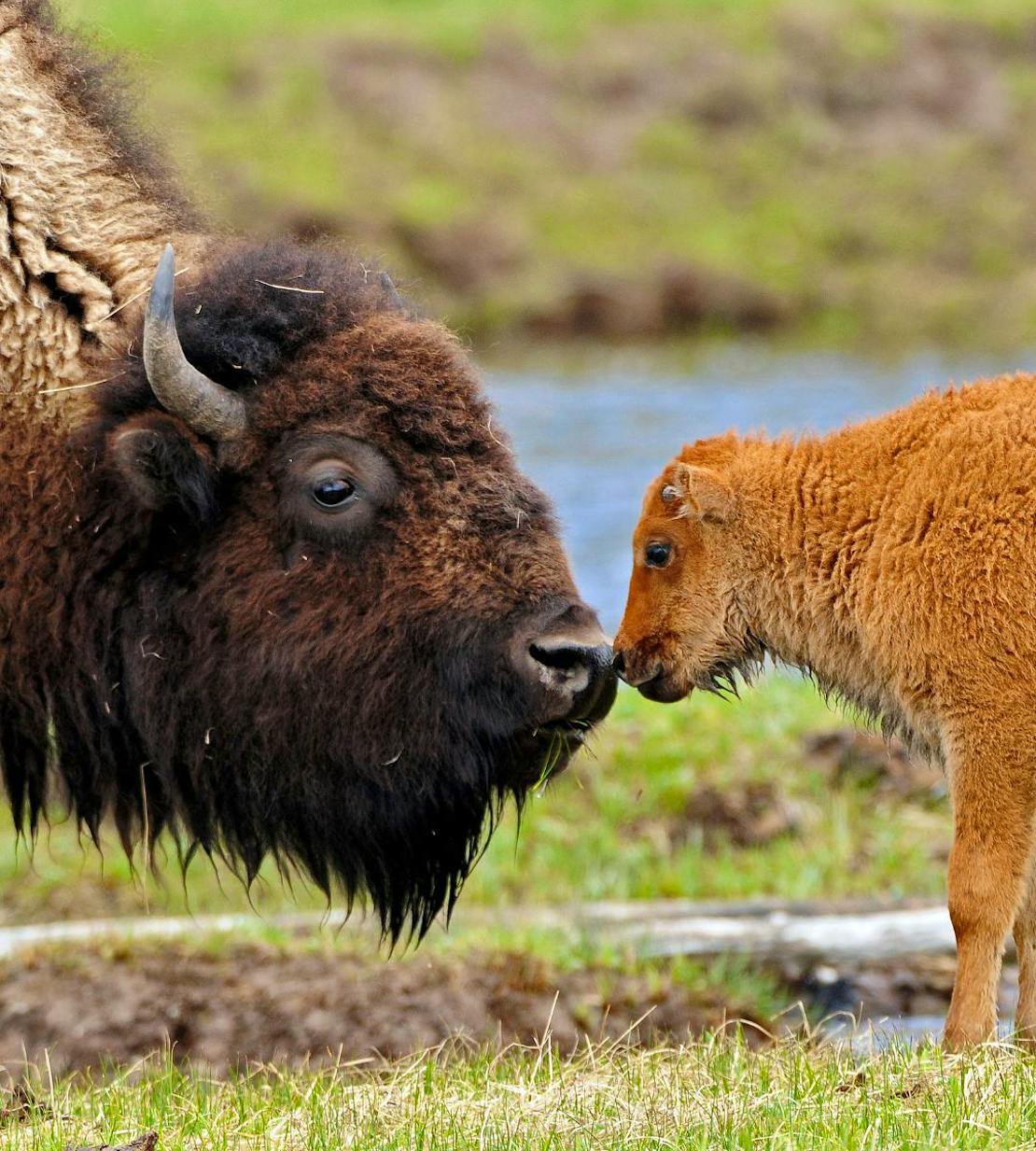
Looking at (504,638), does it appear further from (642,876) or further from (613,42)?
(613,42)

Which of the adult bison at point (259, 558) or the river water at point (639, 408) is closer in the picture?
the adult bison at point (259, 558)

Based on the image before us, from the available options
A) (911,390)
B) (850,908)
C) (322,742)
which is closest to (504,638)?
(322,742)

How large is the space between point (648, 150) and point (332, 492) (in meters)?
37.6

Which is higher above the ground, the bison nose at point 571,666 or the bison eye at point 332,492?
the bison eye at point 332,492

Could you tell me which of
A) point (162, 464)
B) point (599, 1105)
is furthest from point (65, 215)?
point (599, 1105)

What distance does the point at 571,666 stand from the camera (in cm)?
519

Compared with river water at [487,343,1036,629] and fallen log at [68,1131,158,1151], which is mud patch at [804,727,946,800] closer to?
river water at [487,343,1036,629]

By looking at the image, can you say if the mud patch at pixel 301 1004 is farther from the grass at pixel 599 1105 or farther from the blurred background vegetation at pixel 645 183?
the blurred background vegetation at pixel 645 183

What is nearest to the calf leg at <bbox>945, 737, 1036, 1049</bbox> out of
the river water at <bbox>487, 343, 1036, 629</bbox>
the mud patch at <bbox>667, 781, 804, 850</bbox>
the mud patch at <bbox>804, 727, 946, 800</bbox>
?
the mud patch at <bbox>667, 781, 804, 850</bbox>

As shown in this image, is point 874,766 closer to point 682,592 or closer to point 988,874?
point 682,592

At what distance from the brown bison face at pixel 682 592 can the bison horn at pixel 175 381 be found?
137cm

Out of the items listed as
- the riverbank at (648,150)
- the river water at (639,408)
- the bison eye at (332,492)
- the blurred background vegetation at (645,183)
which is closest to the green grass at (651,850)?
the bison eye at (332,492)

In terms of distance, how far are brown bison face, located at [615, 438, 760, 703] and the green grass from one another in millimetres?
2438

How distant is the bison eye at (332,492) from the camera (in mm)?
5453
